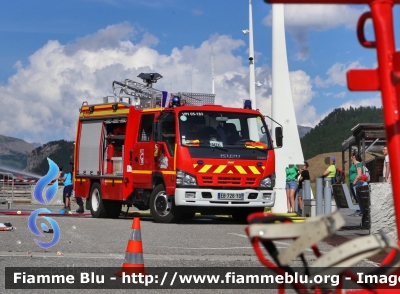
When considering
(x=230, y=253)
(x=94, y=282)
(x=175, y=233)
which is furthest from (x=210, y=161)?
(x=94, y=282)

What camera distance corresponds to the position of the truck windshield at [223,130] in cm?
1856

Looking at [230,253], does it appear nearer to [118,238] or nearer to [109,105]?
[118,238]

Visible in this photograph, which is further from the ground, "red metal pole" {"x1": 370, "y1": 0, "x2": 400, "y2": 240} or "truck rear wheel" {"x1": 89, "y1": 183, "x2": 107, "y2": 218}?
"truck rear wheel" {"x1": 89, "y1": 183, "x2": 107, "y2": 218}

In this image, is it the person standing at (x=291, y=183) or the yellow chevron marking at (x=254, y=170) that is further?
the person standing at (x=291, y=183)

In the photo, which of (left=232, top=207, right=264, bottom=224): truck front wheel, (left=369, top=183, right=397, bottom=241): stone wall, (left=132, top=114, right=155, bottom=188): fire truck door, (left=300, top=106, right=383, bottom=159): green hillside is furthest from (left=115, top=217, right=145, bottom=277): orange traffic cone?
(left=300, top=106, right=383, bottom=159): green hillside

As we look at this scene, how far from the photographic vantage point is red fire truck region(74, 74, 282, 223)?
60.4ft

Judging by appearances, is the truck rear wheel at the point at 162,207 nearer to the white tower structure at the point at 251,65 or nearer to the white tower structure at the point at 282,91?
the white tower structure at the point at 282,91

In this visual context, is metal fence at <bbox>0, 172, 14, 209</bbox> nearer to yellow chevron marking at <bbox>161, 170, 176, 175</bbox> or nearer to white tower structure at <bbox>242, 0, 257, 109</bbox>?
white tower structure at <bbox>242, 0, 257, 109</bbox>

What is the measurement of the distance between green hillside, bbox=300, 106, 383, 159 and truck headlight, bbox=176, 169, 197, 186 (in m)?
128

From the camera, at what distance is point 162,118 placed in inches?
748

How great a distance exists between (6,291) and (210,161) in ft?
37.7

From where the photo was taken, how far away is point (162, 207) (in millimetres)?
19141

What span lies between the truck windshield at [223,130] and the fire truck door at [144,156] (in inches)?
47.4

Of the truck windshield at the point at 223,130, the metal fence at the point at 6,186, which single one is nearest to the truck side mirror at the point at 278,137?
the truck windshield at the point at 223,130
